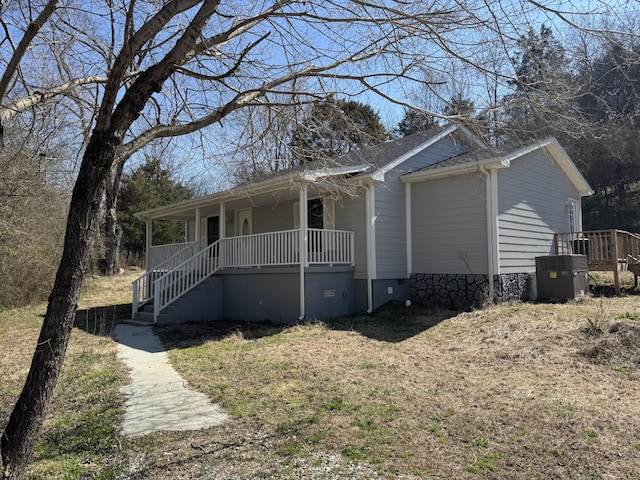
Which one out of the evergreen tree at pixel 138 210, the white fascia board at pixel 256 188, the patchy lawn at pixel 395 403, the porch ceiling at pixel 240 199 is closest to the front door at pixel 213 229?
the porch ceiling at pixel 240 199

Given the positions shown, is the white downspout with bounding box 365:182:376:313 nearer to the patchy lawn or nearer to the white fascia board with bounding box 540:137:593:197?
the patchy lawn

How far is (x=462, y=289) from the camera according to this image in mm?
11695

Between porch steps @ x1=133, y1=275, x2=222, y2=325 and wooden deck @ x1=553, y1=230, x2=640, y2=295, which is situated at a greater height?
wooden deck @ x1=553, y1=230, x2=640, y2=295

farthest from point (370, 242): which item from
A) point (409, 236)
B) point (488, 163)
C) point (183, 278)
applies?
point (183, 278)

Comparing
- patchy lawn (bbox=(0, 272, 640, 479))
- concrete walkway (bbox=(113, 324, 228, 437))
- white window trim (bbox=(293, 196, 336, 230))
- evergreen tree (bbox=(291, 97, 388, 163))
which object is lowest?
concrete walkway (bbox=(113, 324, 228, 437))

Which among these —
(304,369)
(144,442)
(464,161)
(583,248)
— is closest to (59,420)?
(144,442)

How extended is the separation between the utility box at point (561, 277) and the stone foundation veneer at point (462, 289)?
396 mm

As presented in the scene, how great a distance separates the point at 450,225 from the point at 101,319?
9476 mm

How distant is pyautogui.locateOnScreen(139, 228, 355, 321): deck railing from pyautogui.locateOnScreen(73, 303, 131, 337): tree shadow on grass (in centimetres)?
78

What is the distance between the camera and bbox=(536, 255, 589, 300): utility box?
37.8ft

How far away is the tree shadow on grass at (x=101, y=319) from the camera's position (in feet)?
36.4

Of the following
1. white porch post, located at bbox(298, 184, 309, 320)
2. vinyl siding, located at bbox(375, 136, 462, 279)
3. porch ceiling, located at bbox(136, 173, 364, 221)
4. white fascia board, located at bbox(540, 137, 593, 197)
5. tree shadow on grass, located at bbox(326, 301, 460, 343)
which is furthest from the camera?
white fascia board, located at bbox(540, 137, 593, 197)

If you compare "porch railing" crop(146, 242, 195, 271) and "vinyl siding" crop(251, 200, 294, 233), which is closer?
"vinyl siding" crop(251, 200, 294, 233)

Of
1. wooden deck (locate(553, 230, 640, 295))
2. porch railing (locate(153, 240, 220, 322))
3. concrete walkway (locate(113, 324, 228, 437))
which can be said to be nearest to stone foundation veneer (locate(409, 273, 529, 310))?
wooden deck (locate(553, 230, 640, 295))
